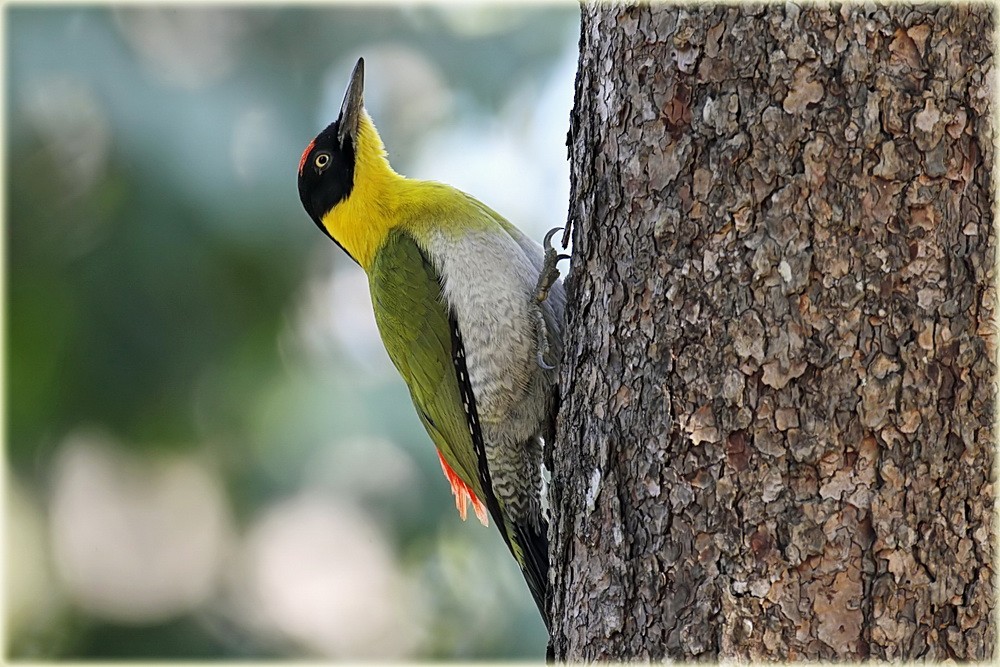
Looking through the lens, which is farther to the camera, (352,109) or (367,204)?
(352,109)

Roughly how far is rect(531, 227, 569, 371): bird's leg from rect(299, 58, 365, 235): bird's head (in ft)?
3.80

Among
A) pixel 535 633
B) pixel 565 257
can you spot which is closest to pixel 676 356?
pixel 565 257

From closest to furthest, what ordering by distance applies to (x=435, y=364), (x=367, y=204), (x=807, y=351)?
(x=807, y=351) < (x=435, y=364) < (x=367, y=204)

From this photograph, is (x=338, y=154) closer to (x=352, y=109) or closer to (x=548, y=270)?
(x=352, y=109)

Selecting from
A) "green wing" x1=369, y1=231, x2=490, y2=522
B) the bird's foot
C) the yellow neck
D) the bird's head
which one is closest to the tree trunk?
the bird's foot

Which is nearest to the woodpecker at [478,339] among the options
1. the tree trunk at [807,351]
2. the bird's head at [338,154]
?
the bird's head at [338,154]

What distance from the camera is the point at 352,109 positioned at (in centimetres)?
437

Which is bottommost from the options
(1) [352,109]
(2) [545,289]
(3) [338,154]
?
(2) [545,289]

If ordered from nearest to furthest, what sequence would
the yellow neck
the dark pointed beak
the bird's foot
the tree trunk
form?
1. the tree trunk
2. the bird's foot
3. the yellow neck
4. the dark pointed beak

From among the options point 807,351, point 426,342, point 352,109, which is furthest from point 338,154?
point 807,351

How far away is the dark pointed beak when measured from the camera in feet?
14.3

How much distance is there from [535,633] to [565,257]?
4.72 meters

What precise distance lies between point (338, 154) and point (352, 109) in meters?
0.20

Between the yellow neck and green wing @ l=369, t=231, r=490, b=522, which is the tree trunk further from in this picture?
the yellow neck
